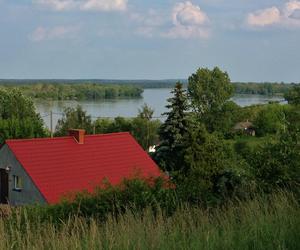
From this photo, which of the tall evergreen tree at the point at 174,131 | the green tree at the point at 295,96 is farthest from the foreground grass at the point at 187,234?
the tall evergreen tree at the point at 174,131

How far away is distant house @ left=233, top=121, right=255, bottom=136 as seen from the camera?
217 feet

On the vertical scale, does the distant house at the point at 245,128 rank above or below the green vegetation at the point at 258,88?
below

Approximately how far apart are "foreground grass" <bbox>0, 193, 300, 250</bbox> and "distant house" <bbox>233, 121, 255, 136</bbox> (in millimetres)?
61791

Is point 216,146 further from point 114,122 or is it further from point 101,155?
point 114,122

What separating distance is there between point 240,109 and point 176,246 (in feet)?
215

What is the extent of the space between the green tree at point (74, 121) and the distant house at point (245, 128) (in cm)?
2093

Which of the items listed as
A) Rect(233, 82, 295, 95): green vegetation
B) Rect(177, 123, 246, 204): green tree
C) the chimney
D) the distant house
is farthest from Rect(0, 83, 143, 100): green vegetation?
Rect(177, 123, 246, 204): green tree

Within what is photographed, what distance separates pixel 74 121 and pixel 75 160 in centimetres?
2977

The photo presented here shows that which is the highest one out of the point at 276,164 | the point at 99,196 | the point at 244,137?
the point at 276,164

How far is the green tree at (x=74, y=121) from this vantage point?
170 ft

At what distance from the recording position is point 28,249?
3.45 meters

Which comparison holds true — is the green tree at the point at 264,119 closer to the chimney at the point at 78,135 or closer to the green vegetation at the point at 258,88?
the chimney at the point at 78,135

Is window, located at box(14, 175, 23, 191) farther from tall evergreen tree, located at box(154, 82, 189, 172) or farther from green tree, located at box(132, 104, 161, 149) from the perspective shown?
green tree, located at box(132, 104, 161, 149)

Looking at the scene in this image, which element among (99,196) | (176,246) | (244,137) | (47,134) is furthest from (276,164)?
(244,137)
